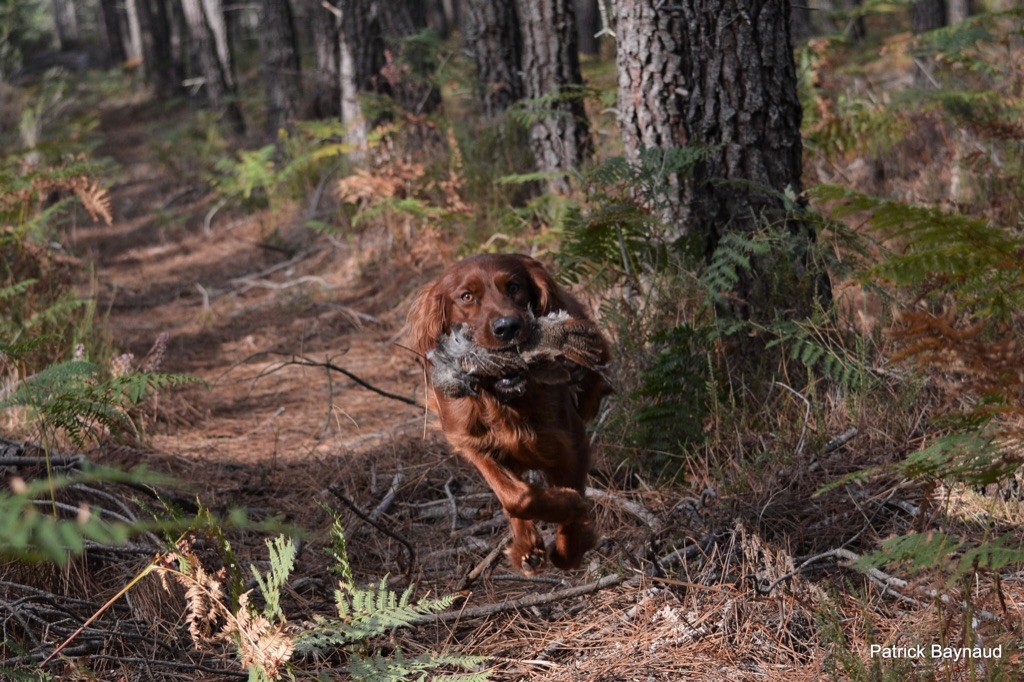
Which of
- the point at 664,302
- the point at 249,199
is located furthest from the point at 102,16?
the point at 664,302

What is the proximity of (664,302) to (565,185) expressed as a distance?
108 inches

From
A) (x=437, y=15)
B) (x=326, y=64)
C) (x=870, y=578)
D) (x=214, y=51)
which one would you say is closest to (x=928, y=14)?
(x=326, y=64)

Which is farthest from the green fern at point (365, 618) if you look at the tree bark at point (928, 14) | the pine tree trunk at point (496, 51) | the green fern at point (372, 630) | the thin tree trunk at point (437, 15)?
the thin tree trunk at point (437, 15)

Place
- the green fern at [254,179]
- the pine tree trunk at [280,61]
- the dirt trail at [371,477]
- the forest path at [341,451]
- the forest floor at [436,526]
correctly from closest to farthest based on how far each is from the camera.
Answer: the forest floor at [436,526] → the dirt trail at [371,477] → the forest path at [341,451] → the green fern at [254,179] → the pine tree trunk at [280,61]

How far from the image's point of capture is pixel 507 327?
309 cm

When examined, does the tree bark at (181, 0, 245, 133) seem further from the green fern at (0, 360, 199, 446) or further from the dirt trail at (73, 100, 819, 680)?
the green fern at (0, 360, 199, 446)

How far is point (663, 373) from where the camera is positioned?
3439mm

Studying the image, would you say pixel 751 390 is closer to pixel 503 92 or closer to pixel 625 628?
pixel 625 628

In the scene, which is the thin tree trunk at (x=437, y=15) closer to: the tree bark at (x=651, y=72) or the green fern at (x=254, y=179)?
the green fern at (x=254, y=179)

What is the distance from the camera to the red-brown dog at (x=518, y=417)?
3.04 metres

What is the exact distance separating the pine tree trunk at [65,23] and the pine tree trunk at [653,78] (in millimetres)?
39100

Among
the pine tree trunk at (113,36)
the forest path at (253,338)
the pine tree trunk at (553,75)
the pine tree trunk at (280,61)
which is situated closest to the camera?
the forest path at (253,338)

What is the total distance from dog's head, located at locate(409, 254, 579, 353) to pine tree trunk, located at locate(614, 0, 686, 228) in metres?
0.89

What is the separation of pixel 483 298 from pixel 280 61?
912cm
